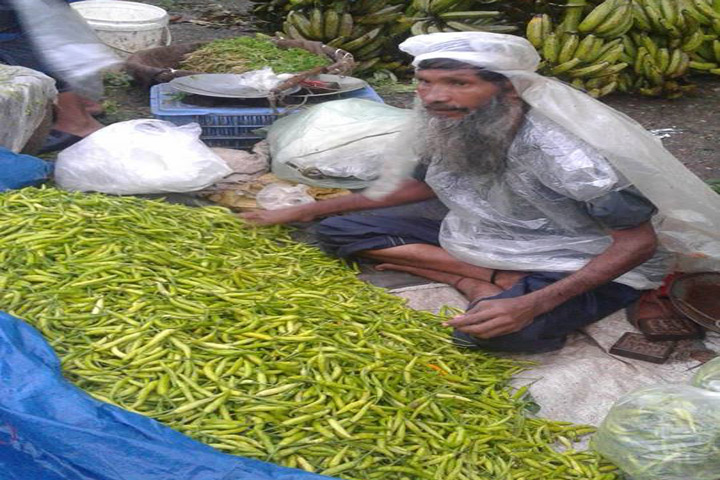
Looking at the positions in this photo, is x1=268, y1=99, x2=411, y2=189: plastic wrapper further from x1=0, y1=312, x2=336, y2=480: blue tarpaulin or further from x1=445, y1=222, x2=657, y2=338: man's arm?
x1=0, y1=312, x2=336, y2=480: blue tarpaulin

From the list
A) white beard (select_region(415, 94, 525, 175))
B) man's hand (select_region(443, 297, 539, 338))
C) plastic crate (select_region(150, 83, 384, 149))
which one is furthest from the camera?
plastic crate (select_region(150, 83, 384, 149))

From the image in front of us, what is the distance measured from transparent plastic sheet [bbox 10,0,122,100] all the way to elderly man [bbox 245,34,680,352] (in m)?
1.11

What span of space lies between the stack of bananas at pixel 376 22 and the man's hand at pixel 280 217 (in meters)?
3.33

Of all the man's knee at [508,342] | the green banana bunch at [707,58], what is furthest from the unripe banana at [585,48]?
the man's knee at [508,342]

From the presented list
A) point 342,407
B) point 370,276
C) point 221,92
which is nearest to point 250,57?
point 221,92

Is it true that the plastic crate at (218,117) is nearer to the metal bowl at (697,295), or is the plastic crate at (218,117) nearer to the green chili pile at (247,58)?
the green chili pile at (247,58)

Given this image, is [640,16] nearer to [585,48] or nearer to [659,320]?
[585,48]

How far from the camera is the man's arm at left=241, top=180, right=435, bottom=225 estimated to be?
3.60m

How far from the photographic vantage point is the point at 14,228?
9.80 ft

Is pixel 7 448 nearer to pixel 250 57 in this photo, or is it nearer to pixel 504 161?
pixel 504 161

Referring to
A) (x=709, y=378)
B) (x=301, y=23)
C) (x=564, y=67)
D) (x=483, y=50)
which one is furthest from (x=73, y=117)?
(x=709, y=378)

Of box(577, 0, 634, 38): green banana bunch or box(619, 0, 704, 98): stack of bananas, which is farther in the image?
box(619, 0, 704, 98): stack of bananas

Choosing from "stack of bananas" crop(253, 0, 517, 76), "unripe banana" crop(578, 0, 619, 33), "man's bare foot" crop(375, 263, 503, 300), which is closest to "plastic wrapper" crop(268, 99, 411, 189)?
"man's bare foot" crop(375, 263, 503, 300)

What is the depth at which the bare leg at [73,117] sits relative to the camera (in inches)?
190
